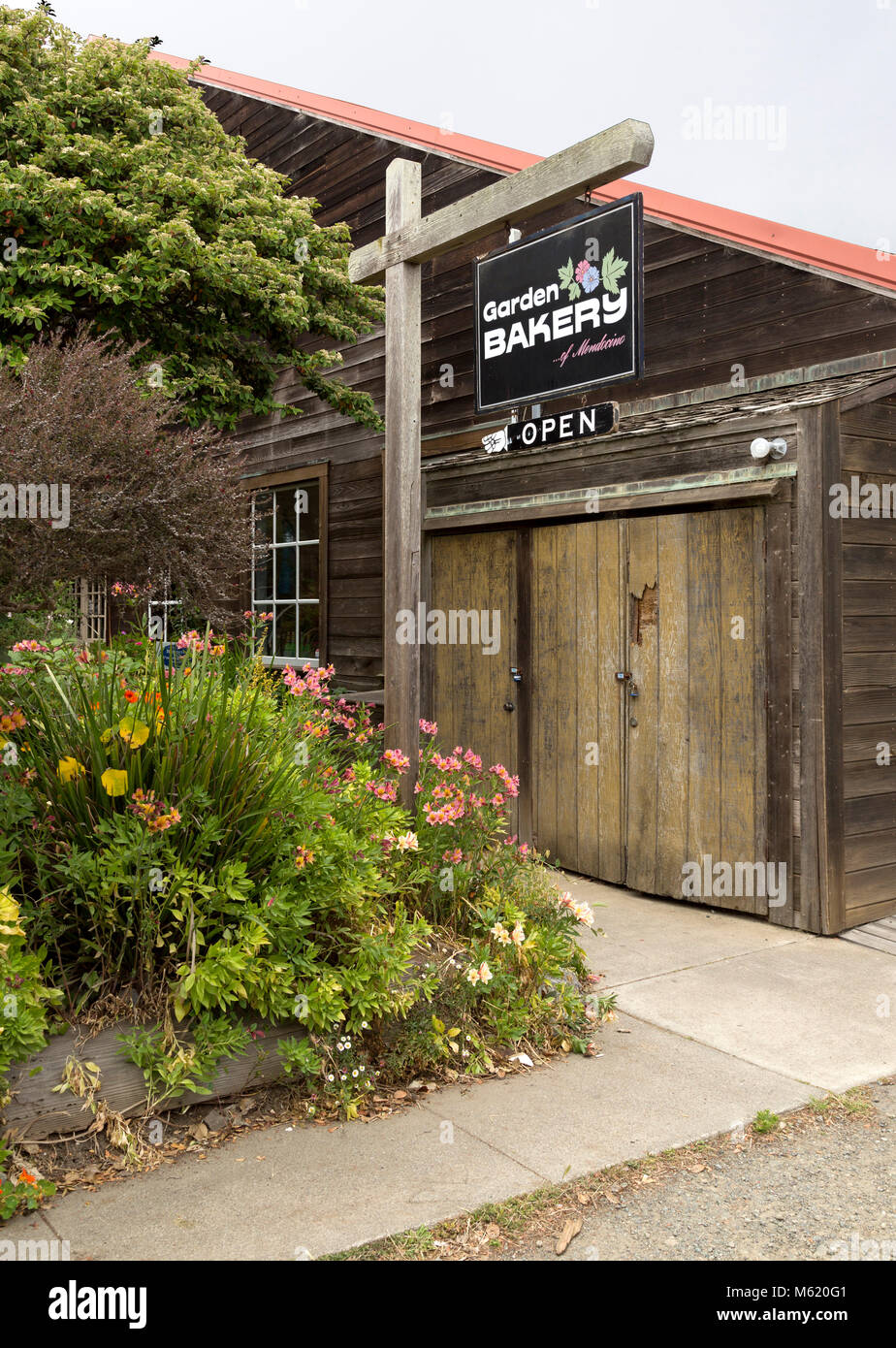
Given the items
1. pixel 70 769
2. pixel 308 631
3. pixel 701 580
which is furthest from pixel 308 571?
pixel 70 769

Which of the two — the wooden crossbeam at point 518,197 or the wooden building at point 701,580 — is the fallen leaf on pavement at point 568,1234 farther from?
the wooden crossbeam at point 518,197

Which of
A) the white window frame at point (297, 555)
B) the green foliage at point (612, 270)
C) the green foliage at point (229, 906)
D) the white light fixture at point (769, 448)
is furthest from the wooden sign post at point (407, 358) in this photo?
the white window frame at point (297, 555)

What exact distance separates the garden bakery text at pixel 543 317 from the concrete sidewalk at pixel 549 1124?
2.88m

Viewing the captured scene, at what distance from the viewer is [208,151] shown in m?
8.60

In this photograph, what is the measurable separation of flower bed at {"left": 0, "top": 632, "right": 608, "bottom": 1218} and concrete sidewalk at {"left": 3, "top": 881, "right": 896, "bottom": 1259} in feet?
0.75

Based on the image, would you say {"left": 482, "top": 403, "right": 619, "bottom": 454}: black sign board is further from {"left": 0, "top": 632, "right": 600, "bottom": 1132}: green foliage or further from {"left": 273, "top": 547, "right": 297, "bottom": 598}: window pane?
{"left": 273, "top": 547, "right": 297, "bottom": 598}: window pane

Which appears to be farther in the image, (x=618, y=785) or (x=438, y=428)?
(x=438, y=428)

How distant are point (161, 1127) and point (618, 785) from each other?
3.76 meters

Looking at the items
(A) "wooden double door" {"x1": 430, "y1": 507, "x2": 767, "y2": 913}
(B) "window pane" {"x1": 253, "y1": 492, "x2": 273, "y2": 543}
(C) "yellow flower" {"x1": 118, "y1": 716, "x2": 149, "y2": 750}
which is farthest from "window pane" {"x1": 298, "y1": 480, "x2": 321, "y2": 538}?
(C) "yellow flower" {"x1": 118, "y1": 716, "x2": 149, "y2": 750}

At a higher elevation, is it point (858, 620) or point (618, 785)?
point (858, 620)

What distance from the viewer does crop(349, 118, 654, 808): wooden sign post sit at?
4.54 m

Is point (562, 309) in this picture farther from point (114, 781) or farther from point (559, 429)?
point (114, 781)

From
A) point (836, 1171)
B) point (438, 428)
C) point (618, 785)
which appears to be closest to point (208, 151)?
point (438, 428)

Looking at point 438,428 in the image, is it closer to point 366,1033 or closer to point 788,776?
point 788,776
